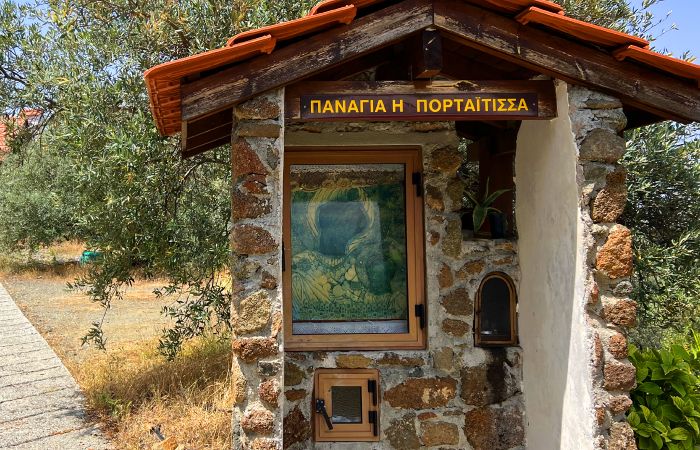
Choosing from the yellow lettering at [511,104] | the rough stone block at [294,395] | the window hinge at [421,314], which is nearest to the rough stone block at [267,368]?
the rough stone block at [294,395]

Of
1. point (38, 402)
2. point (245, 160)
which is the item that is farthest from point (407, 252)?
point (38, 402)

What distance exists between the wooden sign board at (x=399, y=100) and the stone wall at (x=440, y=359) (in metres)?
1.05

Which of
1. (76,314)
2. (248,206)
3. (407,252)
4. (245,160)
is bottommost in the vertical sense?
(76,314)

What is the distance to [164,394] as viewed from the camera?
239 inches

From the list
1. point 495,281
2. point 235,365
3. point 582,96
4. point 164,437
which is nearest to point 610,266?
point 582,96

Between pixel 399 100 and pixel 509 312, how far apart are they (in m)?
2.08

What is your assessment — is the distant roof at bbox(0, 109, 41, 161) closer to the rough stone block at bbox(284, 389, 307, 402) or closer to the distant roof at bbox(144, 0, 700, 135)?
the distant roof at bbox(144, 0, 700, 135)

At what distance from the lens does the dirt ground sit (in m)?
9.12

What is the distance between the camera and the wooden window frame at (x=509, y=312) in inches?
181

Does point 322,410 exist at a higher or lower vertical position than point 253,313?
lower

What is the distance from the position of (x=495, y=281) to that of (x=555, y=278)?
0.79m

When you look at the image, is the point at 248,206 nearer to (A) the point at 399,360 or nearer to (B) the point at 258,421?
(B) the point at 258,421

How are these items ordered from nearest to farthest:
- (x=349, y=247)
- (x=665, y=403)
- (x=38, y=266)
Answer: (x=665, y=403) < (x=349, y=247) < (x=38, y=266)

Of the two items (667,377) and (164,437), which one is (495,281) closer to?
(667,377)
